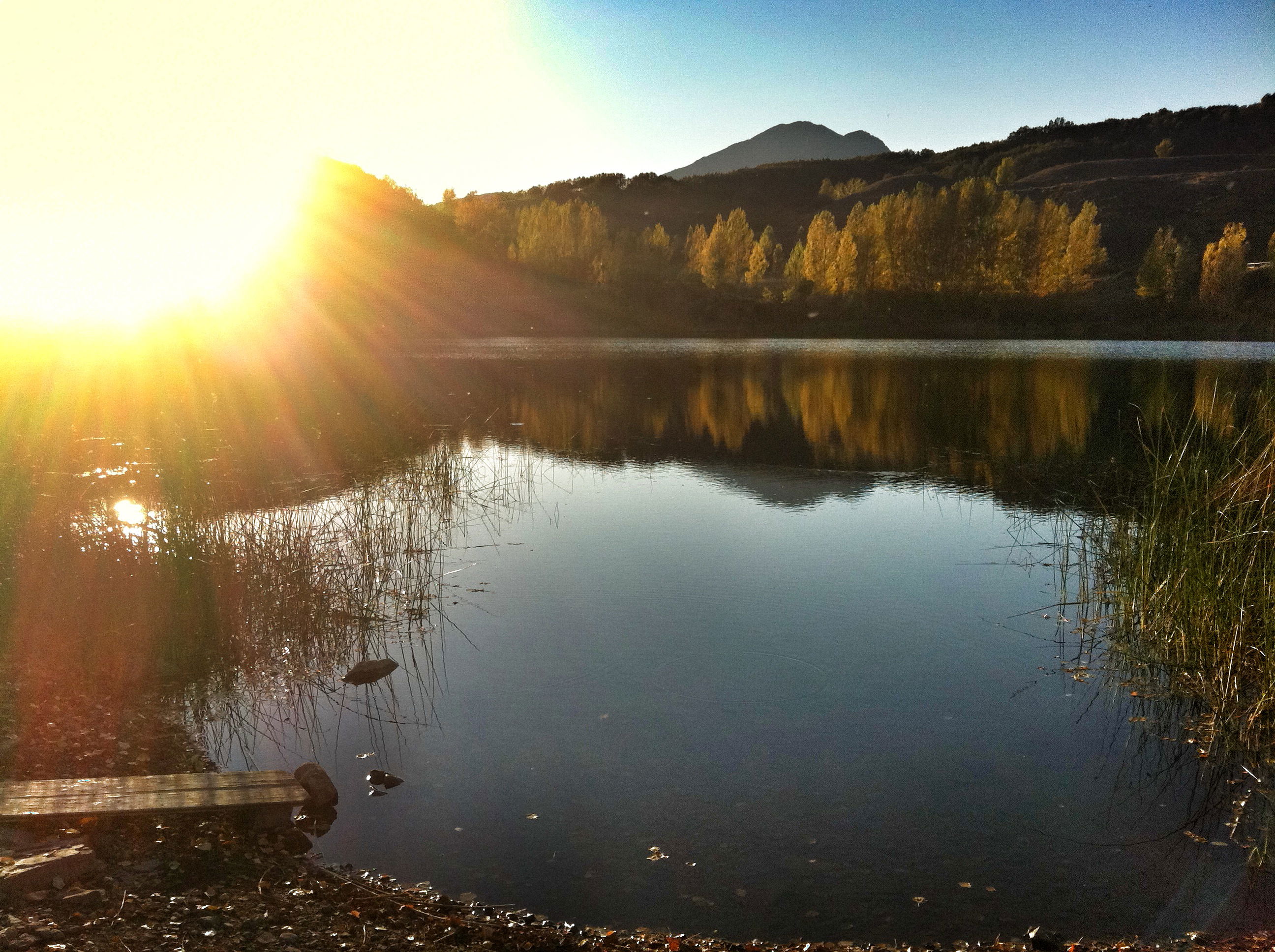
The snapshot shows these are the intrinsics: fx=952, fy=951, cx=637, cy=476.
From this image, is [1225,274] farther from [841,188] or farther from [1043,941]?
[841,188]

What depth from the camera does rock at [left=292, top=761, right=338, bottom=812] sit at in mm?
4949

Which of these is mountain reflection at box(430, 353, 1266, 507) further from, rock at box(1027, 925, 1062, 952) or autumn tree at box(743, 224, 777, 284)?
autumn tree at box(743, 224, 777, 284)

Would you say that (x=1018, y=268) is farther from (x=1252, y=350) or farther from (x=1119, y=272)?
(x=1252, y=350)

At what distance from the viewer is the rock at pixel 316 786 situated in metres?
4.95

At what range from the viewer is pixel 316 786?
196 inches

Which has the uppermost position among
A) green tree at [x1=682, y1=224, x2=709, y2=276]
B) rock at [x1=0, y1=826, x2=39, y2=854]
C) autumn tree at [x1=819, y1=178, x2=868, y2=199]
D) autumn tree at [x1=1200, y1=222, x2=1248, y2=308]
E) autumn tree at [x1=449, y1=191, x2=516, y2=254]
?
autumn tree at [x1=819, y1=178, x2=868, y2=199]

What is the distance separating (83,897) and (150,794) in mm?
824

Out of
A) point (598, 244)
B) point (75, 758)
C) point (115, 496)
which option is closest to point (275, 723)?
point (75, 758)

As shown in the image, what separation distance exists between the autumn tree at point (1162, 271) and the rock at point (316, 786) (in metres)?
69.7

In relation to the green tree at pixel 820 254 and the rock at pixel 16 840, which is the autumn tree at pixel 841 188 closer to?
the green tree at pixel 820 254

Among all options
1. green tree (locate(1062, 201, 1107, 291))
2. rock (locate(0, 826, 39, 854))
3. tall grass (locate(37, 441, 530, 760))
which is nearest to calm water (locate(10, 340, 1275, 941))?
tall grass (locate(37, 441, 530, 760))

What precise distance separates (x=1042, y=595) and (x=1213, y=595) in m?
2.48

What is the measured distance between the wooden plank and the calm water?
0.40 metres

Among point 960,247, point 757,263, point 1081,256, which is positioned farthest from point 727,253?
point 1081,256
